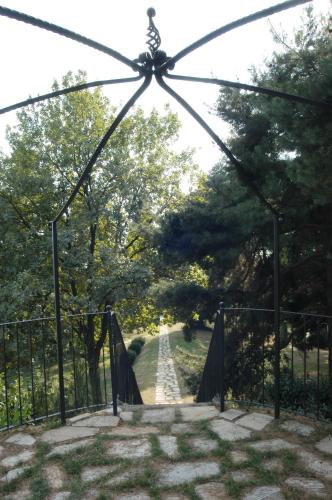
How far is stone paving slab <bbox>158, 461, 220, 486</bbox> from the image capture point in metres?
2.36

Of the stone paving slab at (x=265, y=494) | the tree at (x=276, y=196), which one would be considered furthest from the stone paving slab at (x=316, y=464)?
the tree at (x=276, y=196)

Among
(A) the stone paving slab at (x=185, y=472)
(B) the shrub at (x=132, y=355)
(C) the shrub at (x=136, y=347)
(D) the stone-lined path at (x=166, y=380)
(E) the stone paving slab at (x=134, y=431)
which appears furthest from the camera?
(C) the shrub at (x=136, y=347)

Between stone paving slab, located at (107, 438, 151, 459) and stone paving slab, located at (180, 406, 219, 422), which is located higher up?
stone paving slab, located at (107, 438, 151, 459)

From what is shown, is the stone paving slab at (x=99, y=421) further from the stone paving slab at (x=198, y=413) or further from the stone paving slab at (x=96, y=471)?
the stone paving slab at (x=96, y=471)

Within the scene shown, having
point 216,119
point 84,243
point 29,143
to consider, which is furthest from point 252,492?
point 29,143

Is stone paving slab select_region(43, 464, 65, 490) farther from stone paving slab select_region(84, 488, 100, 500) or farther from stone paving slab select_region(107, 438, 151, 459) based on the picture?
stone paving slab select_region(107, 438, 151, 459)

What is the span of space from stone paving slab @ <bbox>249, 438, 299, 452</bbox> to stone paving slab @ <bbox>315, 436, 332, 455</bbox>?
6.0 inches

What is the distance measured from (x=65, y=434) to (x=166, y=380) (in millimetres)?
14116

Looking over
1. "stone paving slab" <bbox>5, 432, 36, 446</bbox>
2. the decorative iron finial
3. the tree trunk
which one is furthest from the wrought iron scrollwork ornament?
the tree trunk

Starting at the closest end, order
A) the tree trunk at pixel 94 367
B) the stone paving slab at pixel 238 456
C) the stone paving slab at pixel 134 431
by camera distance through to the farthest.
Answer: the stone paving slab at pixel 238 456
the stone paving slab at pixel 134 431
the tree trunk at pixel 94 367

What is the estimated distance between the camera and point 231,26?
1.63m

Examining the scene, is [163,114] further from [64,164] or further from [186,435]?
[186,435]

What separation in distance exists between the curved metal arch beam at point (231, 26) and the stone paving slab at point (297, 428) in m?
2.70

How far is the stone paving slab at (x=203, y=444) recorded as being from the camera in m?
2.77
